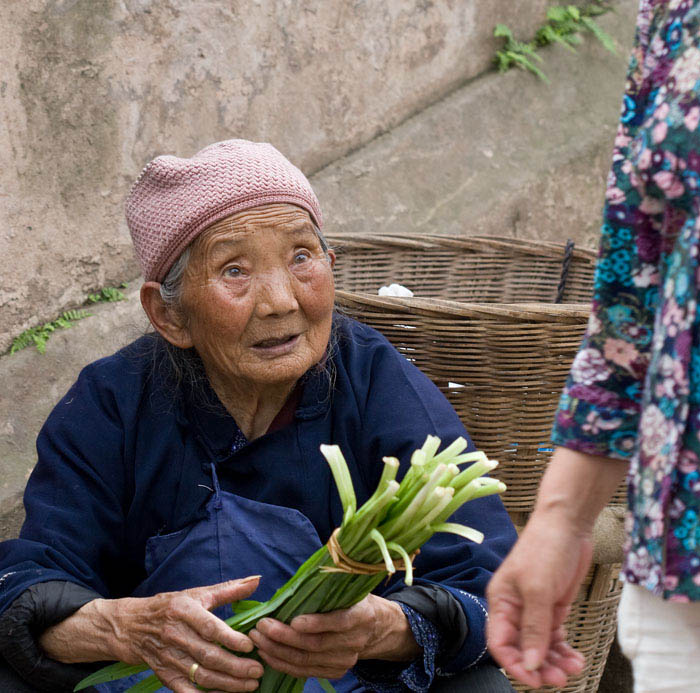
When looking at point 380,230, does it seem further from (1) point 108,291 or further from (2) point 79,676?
(2) point 79,676

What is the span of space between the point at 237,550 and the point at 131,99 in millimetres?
1949

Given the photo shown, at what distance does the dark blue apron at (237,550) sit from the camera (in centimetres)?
210

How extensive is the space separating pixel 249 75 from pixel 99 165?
0.74 metres

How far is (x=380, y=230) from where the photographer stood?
170 inches

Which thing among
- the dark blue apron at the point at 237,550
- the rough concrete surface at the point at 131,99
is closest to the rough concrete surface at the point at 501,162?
the rough concrete surface at the point at 131,99

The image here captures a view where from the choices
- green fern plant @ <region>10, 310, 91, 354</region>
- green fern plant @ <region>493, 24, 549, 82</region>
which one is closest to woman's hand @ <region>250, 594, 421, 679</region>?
green fern plant @ <region>10, 310, 91, 354</region>

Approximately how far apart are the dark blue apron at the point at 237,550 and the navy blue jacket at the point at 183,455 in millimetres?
37

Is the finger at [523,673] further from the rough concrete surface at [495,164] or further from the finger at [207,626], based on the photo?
the rough concrete surface at [495,164]

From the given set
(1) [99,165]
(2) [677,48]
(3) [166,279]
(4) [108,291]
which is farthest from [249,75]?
(2) [677,48]

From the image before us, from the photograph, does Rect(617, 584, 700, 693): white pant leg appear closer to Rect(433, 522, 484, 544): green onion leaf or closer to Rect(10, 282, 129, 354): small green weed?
Rect(433, 522, 484, 544): green onion leaf

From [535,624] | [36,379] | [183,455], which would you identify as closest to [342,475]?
[535,624]

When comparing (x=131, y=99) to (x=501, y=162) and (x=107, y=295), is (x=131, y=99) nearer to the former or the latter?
(x=107, y=295)

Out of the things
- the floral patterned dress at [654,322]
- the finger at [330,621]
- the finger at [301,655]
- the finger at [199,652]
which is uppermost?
the floral patterned dress at [654,322]

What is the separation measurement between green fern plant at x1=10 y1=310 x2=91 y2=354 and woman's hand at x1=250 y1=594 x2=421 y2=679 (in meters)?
1.81
